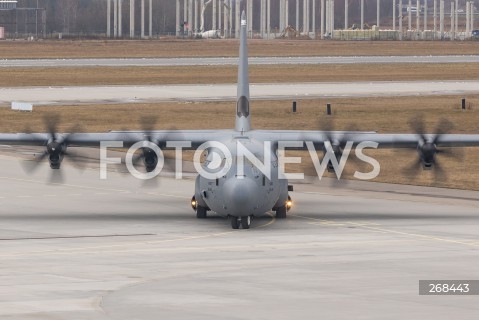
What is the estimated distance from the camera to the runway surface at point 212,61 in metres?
141

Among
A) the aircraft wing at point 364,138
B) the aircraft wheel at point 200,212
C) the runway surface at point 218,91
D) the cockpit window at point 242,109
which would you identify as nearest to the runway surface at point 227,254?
the aircraft wheel at point 200,212

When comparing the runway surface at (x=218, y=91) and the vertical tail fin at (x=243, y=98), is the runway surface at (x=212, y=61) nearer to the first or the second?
the runway surface at (x=218, y=91)

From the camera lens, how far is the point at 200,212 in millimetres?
40031

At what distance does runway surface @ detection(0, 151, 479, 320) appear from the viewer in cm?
2477

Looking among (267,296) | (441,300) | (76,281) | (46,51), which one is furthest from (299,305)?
(46,51)

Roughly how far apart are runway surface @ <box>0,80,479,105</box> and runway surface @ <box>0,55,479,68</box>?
105ft

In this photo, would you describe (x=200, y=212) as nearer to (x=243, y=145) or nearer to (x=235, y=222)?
(x=235, y=222)

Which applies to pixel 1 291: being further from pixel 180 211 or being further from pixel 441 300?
pixel 180 211

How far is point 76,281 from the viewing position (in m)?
28.0

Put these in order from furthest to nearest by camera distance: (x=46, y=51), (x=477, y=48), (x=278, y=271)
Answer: (x=477, y=48)
(x=46, y=51)
(x=278, y=271)

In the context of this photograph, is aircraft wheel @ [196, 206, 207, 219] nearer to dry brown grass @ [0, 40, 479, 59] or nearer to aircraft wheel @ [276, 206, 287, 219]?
aircraft wheel @ [276, 206, 287, 219]

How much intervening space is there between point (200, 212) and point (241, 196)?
442 centimetres

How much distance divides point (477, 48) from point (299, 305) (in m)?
180

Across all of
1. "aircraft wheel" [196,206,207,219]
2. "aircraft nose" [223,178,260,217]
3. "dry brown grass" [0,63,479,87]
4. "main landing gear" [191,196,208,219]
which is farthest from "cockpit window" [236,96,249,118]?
"dry brown grass" [0,63,479,87]
